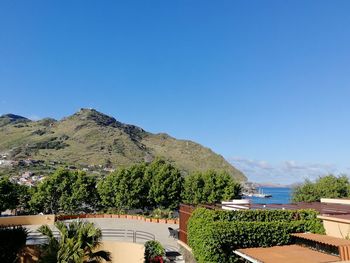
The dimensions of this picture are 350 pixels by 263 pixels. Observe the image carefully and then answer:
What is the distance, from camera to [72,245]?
1526cm

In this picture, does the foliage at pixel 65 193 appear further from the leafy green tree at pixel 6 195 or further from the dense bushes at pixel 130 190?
the leafy green tree at pixel 6 195

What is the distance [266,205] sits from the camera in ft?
66.6

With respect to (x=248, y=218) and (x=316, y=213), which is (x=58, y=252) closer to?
(x=248, y=218)

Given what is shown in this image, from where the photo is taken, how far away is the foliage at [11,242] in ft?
61.6

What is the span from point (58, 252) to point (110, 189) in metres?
40.7

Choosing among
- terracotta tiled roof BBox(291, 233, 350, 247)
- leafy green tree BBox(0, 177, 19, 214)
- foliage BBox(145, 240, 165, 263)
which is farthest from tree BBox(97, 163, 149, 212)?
terracotta tiled roof BBox(291, 233, 350, 247)

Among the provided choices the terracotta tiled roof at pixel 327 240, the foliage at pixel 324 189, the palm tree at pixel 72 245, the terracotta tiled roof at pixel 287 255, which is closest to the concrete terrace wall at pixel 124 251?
the palm tree at pixel 72 245

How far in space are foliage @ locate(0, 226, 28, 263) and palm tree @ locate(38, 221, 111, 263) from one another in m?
4.17

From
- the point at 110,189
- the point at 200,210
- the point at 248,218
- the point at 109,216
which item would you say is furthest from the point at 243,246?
the point at 110,189

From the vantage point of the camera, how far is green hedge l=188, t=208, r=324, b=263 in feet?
56.2

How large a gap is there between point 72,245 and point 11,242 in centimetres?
607

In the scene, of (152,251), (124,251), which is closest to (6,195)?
(124,251)

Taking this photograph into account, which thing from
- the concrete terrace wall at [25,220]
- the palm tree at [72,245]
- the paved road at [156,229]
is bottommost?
the paved road at [156,229]

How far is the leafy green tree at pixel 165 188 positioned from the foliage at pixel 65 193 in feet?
33.8
